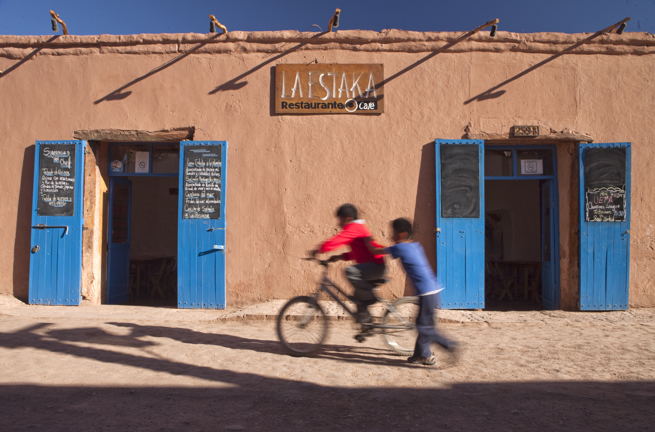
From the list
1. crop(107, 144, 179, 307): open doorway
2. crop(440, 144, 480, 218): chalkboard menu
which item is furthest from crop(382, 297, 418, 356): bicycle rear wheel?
crop(107, 144, 179, 307): open doorway

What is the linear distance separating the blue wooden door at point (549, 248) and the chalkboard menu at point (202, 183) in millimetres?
5187

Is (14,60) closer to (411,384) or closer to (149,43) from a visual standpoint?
(149,43)

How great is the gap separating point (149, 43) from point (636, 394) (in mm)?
7609

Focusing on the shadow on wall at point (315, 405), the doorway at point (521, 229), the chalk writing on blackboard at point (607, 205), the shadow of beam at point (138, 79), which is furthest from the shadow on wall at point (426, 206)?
the shadow of beam at point (138, 79)

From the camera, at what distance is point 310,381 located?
355cm

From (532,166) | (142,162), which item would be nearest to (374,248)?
(532,166)

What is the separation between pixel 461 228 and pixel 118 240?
18.8ft

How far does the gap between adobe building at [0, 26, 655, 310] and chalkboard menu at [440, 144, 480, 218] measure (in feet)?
0.07

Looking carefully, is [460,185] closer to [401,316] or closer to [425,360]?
[401,316]

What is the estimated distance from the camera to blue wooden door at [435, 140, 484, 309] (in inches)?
266

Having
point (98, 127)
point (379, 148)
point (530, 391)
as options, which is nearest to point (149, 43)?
point (98, 127)

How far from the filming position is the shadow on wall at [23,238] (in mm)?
7141

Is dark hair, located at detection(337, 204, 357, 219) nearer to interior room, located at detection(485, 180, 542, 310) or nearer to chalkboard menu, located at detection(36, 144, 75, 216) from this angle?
chalkboard menu, located at detection(36, 144, 75, 216)

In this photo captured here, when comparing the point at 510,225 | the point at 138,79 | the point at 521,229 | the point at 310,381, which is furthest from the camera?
the point at 510,225
